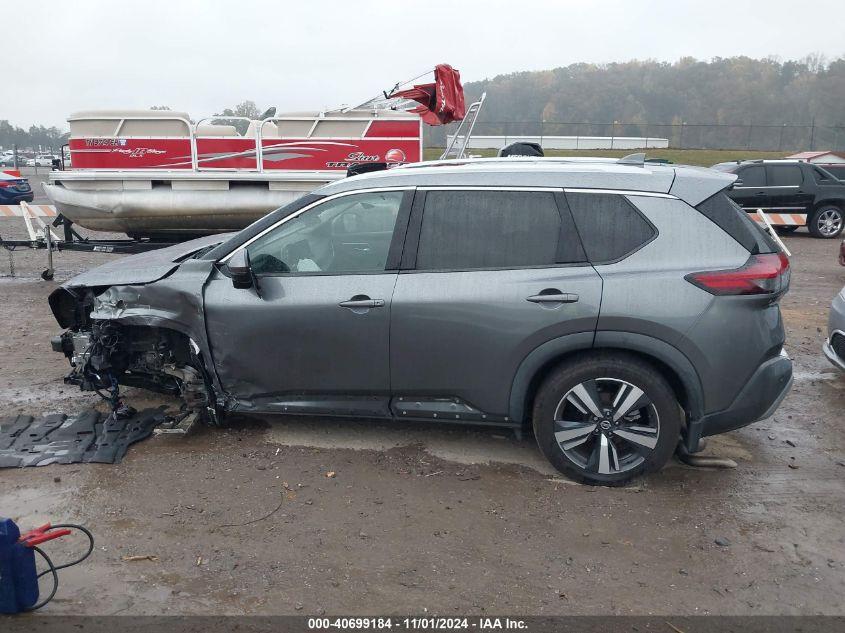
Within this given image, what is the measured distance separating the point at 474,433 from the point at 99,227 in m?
6.72

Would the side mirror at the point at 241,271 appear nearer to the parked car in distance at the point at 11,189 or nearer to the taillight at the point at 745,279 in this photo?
the taillight at the point at 745,279

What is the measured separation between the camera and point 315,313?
4.12 metres

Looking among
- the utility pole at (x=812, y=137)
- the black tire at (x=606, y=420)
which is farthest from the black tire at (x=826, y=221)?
the utility pole at (x=812, y=137)

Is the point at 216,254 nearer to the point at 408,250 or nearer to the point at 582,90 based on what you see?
the point at 408,250

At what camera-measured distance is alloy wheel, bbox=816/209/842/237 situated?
1534 centimetres

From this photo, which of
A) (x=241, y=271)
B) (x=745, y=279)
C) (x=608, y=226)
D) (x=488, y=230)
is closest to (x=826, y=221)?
(x=745, y=279)

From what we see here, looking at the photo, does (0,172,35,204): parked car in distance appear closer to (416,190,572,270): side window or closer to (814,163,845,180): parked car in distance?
(416,190,572,270): side window

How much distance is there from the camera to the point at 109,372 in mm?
4672

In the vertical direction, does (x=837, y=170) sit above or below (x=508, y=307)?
above

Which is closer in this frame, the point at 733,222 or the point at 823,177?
the point at 733,222

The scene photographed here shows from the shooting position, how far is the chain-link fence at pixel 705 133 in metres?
44.8

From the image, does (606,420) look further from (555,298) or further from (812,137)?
(812,137)

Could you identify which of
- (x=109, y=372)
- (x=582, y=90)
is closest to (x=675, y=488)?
(x=109, y=372)

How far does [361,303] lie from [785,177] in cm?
1428
